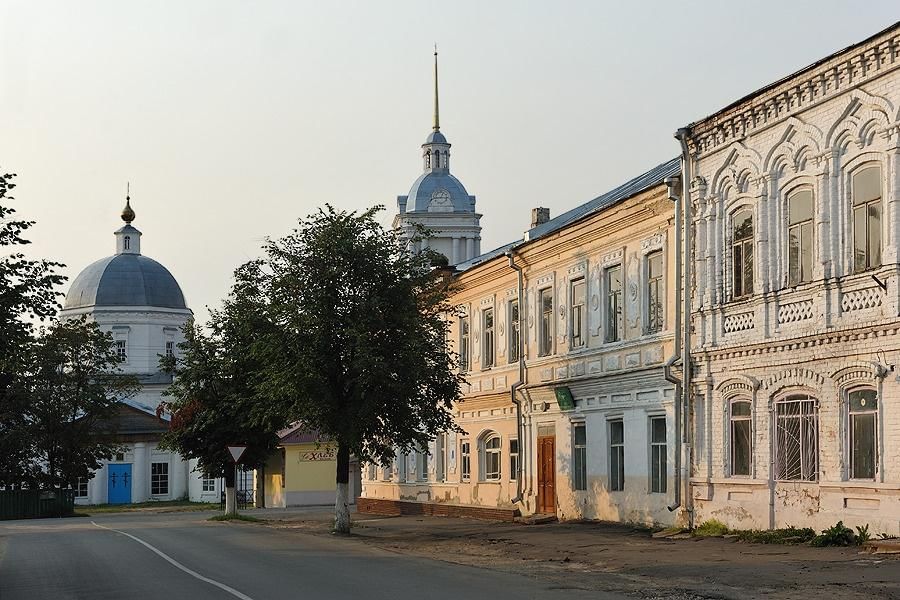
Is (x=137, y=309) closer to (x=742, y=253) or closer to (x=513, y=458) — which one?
(x=513, y=458)

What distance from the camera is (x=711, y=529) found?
24906 millimetres

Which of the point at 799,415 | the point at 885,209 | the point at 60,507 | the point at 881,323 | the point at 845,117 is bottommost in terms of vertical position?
the point at 60,507

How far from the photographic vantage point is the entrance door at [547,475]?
111 ft

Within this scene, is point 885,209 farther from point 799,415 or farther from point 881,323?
point 799,415

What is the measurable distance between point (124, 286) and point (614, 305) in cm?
6599

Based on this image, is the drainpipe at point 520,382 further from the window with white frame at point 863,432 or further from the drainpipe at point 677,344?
the window with white frame at point 863,432

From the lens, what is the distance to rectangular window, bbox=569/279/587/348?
32156 millimetres

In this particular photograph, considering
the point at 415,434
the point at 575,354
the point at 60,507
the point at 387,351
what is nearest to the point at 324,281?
the point at 387,351

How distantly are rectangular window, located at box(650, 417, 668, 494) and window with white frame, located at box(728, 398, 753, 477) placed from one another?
2.84 meters

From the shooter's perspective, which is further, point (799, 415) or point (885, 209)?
point (799, 415)

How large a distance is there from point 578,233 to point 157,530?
1388 cm

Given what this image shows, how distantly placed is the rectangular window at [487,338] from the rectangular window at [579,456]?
6.51m

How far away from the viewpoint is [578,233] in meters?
31.9

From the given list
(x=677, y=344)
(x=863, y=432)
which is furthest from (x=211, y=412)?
(x=863, y=432)
